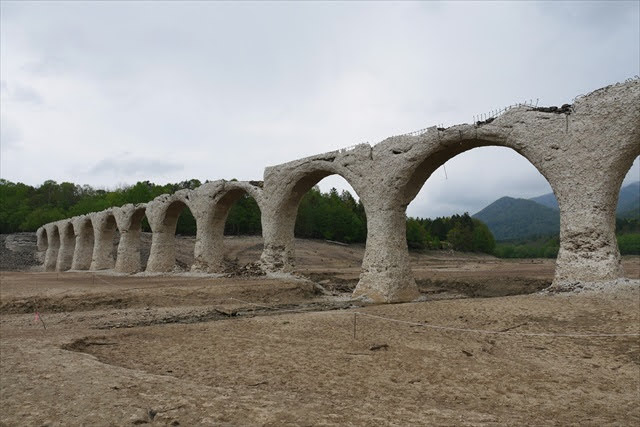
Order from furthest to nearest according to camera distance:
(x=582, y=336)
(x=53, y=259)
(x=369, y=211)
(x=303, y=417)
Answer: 1. (x=53, y=259)
2. (x=369, y=211)
3. (x=582, y=336)
4. (x=303, y=417)

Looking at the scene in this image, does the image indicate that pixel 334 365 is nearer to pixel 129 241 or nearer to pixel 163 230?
pixel 163 230

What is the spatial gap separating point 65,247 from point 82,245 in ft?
10.9

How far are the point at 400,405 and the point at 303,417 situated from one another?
0.83m

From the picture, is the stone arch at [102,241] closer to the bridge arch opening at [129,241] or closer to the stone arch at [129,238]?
the stone arch at [129,238]

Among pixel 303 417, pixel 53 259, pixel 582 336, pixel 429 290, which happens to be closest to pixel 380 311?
pixel 582 336

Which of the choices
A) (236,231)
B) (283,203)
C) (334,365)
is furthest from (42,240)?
(334,365)

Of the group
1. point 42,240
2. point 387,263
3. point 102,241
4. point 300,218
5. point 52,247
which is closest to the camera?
point 387,263

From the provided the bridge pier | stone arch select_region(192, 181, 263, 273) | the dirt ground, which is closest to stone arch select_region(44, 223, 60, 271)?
stone arch select_region(192, 181, 263, 273)

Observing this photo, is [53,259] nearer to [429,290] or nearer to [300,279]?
[300,279]

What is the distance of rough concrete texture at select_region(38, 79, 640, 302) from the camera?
740 centimetres

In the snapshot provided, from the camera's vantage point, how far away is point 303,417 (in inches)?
109

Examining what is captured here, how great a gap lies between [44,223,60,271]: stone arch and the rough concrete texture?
19231mm

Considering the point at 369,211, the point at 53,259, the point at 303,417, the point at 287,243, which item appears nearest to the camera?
the point at 303,417

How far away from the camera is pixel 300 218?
41.7 meters
